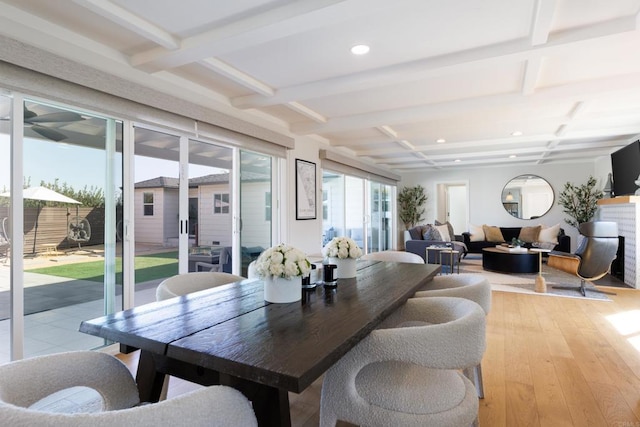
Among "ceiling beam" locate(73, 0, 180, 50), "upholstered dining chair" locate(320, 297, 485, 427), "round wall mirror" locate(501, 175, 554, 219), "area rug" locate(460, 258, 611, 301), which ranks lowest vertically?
"area rug" locate(460, 258, 611, 301)

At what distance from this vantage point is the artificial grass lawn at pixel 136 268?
270cm

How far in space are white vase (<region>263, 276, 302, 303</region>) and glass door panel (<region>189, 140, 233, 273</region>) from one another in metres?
2.15

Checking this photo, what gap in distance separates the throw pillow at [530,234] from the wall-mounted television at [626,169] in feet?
6.20

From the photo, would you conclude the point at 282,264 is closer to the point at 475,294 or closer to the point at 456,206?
the point at 475,294

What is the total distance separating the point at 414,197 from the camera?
975cm

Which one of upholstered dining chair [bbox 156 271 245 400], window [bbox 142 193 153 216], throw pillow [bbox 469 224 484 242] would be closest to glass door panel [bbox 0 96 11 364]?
window [bbox 142 193 153 216]

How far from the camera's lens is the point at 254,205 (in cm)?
443

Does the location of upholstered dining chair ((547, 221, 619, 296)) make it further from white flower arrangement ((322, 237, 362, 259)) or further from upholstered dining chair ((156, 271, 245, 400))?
upholstered dining chair ((156, 271, 245, 400))

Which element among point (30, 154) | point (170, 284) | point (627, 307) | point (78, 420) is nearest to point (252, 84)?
point (30, 154)

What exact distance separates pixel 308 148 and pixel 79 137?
3093 millimetres

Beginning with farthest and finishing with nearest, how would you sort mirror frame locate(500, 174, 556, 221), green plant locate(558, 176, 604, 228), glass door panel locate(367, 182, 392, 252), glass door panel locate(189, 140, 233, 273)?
1. mirror frame locate(500, 174, 556, 221)
2. glass door panel locate(367, 182, 392, 252)
3. green plant locate(558, 176, 604, 228)
4. glass door panel locate(189, 140, 233, 273)

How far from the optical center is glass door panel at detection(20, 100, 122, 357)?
8.10ft

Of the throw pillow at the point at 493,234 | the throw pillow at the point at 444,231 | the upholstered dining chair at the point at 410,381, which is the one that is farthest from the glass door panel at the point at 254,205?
the throw pillow at the point at 493,234

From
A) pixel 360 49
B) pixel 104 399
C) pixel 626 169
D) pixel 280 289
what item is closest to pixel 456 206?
pixel 626 169
